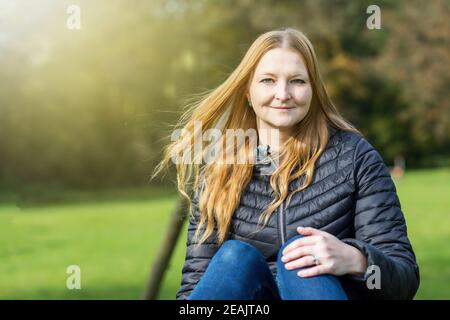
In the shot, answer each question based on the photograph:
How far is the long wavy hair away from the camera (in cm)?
208

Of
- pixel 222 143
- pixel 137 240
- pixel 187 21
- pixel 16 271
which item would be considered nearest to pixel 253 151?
pixel 222 143

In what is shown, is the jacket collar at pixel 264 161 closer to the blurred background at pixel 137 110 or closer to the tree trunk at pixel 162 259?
the blurred background at pixel 137 110

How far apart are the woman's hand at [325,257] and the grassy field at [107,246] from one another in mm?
3159

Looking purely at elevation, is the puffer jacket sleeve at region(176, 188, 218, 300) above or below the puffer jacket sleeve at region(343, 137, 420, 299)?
below

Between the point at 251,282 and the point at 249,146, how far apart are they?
0.55 metres

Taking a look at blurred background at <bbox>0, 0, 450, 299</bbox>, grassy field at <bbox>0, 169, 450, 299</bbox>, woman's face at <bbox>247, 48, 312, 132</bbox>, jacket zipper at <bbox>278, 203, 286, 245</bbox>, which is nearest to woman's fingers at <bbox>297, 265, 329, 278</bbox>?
jacket zipper at <bbox>278, 203, 286, 245</bbox>

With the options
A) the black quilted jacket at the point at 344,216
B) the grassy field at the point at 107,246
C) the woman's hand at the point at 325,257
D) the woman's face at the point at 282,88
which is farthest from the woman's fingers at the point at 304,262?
the grassy field at the point at 107,246

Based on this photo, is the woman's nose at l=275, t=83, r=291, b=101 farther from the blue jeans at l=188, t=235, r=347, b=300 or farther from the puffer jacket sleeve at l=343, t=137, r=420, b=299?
the blue jeans at l=188, t=235, r=347, b=300

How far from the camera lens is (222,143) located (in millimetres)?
2232

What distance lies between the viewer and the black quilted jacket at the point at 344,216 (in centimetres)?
182

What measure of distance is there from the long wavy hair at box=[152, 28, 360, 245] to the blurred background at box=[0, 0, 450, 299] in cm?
40
